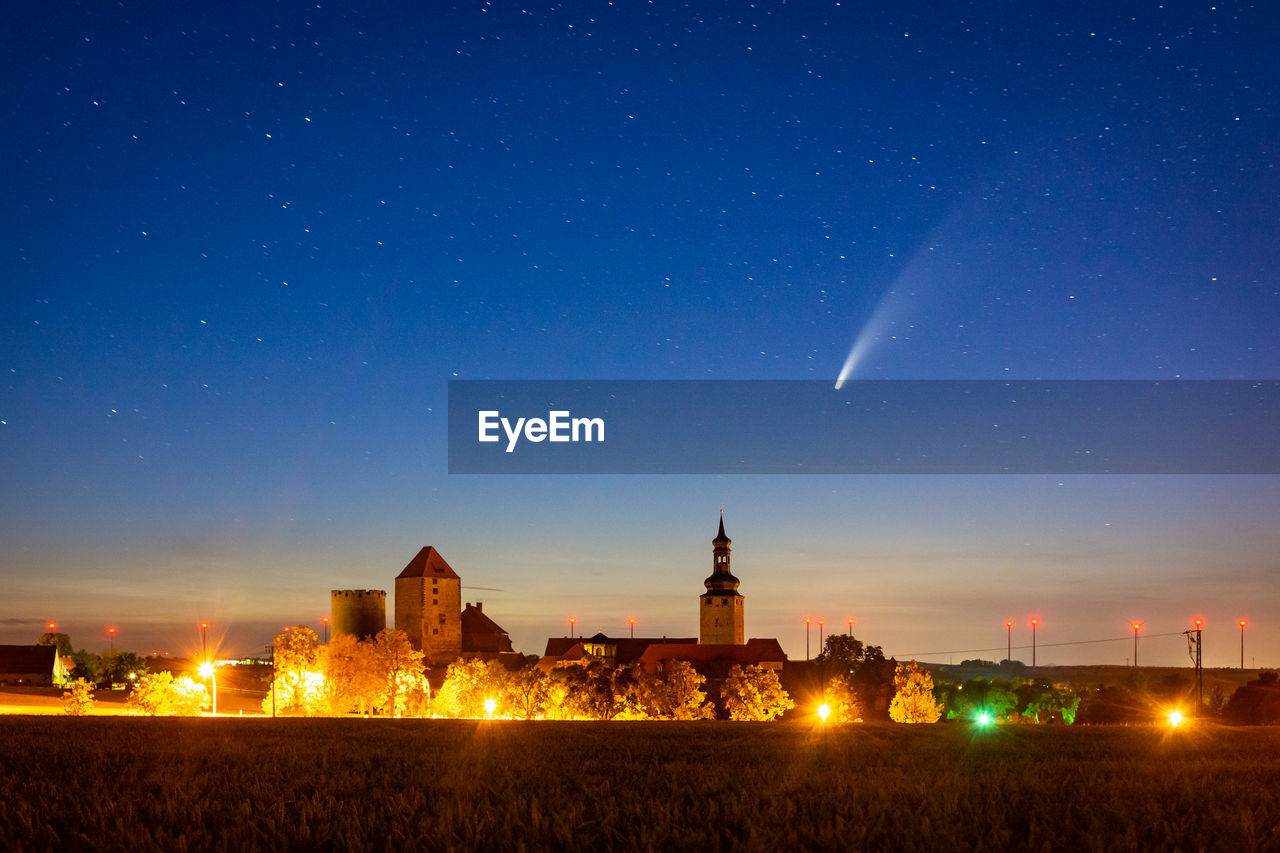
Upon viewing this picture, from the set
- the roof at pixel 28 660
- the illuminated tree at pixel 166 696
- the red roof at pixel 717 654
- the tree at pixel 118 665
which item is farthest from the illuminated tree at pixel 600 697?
the tree at pixel 118 665

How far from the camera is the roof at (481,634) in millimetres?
177500

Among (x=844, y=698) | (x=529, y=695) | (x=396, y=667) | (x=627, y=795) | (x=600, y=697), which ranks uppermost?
(x=627, y=795)

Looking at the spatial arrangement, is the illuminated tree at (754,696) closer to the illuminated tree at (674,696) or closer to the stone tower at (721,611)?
the illuminated tree at (674,696)

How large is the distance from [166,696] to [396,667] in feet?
59.4

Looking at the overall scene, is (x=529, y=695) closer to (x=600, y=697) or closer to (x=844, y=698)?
(x=600, y=697)

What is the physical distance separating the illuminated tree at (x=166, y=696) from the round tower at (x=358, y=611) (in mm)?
57465

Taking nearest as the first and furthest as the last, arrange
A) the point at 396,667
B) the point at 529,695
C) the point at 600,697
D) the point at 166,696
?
the point at 166,696, the point at 396,667, the point at 529,695, the point at 600,697

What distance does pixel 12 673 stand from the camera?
156m

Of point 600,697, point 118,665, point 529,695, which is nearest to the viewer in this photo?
point 529,695

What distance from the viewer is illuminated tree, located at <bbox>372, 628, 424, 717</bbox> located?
9162cm

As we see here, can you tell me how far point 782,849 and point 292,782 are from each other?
7.37 m

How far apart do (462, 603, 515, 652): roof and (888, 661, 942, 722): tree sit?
8748 centimetres

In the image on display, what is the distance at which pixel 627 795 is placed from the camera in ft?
37.3

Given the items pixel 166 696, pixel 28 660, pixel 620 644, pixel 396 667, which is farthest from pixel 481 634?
pixel 166 696
